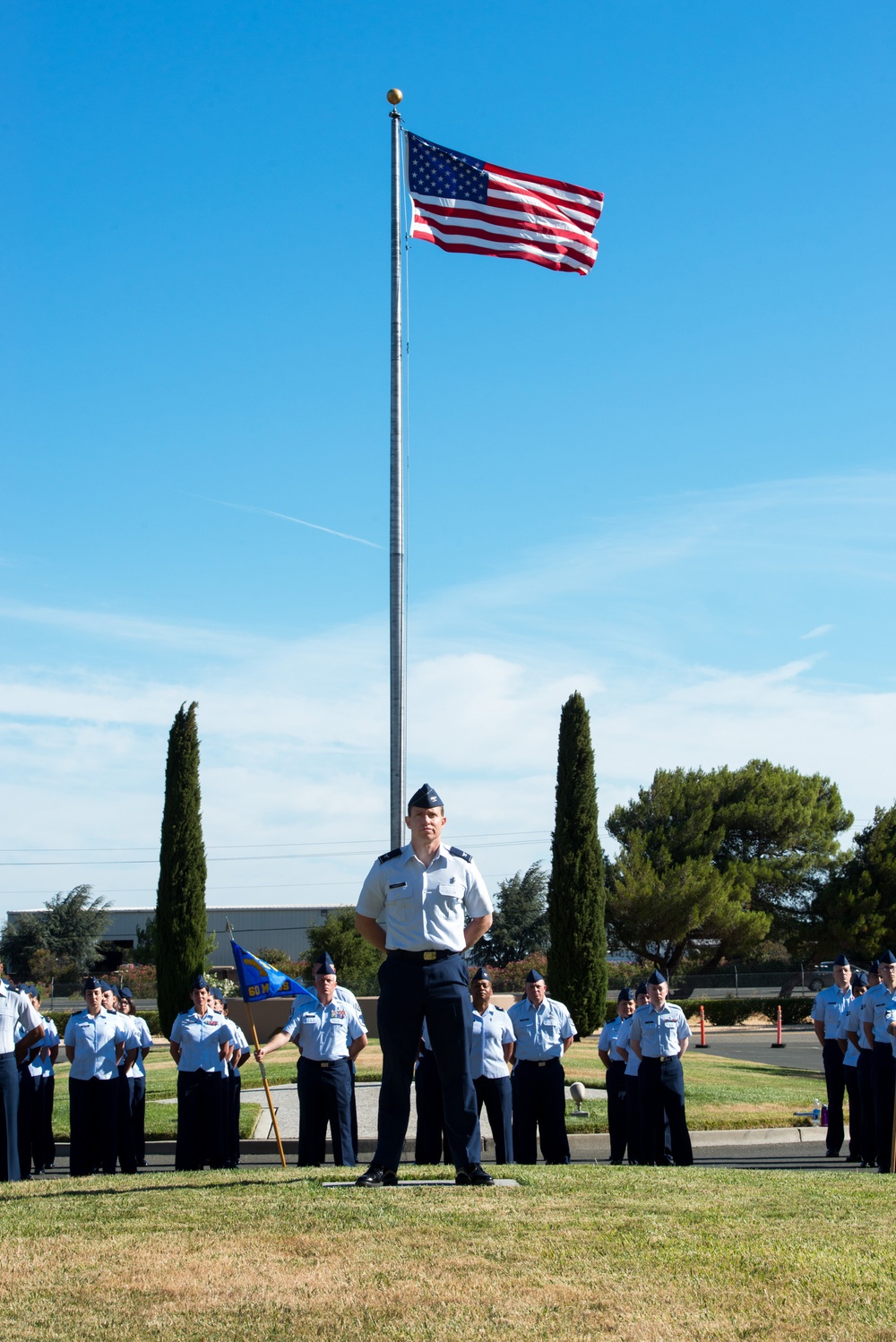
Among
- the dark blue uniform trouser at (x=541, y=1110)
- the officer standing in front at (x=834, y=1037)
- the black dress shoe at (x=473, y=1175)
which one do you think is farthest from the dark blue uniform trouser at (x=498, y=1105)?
the black dress shoe at (x=473, y=1175)

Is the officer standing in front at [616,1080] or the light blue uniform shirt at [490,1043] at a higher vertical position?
the light blue uniform shirt at [490,1043]

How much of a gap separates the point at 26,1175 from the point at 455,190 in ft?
37.0

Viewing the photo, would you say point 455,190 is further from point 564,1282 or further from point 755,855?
point 755,855

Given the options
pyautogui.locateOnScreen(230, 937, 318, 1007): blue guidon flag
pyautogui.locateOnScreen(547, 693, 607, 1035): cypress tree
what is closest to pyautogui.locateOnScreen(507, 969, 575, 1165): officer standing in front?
pyautogui.locateOnScreen(230, 937, 318, 1007): blue guidon flag

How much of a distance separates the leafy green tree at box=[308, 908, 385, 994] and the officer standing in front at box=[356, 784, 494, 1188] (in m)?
31.0

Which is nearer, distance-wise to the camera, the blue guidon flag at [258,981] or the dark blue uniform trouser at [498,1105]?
the dark blue uniform trouser at [498,1105]

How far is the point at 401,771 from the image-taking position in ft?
41.4

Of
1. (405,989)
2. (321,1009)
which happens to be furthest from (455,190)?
(405,989)

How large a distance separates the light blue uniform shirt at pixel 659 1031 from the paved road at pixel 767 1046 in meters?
15.4

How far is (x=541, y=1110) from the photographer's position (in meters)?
11.2

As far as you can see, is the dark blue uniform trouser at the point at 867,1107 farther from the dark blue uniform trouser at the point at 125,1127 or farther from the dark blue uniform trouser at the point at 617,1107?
the dark blue uniform trouser at the point at 125,1127

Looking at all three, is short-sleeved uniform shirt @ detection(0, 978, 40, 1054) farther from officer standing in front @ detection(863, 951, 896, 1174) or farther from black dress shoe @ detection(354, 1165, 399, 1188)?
officer standing in front @ detection(863, 951, 896, 1174)

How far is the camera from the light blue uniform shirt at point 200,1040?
38.0ft

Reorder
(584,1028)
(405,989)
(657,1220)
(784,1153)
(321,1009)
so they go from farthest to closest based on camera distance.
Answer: (584,1028) → (784,1153) → (321,1009) → (405,989) → (657,1220)
